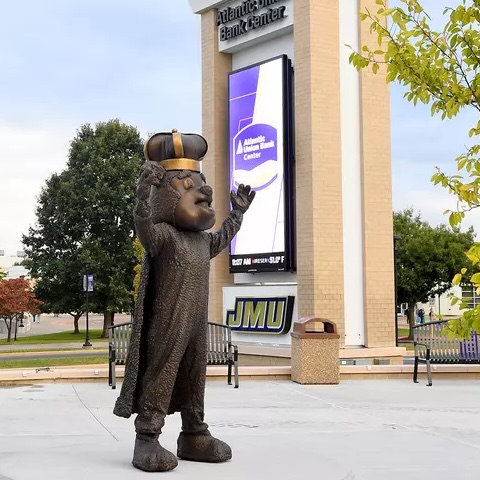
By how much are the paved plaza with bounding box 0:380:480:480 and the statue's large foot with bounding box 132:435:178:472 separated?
2.6 inches

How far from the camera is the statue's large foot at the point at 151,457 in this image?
19.7 feet

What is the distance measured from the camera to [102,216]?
4391 centimetres

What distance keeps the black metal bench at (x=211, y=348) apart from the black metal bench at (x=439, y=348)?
2945mm

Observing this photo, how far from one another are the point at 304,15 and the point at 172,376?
1334cm

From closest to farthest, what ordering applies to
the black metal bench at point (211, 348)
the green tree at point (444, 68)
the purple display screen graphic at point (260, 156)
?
the green tree at point (444, 68), the black metal bench at point (211, 348), the purple display screen graphic at point (260, 156)

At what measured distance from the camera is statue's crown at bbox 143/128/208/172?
264 inches

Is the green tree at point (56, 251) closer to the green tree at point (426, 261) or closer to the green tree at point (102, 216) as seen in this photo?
the green tree at point (102, 216)

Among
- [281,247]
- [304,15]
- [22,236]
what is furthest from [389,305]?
[22,236]

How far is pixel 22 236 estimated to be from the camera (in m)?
45.3

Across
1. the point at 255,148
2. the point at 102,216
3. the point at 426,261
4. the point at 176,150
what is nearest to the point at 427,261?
the point at 426,261

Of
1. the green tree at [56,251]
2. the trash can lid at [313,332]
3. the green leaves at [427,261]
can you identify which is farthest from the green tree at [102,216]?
the trash can lid at [313,332]

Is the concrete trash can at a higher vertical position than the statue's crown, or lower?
lower

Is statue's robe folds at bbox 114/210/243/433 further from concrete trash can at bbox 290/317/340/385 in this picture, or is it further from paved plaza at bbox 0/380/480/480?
concrete trash can at bbox 290/317/340/385

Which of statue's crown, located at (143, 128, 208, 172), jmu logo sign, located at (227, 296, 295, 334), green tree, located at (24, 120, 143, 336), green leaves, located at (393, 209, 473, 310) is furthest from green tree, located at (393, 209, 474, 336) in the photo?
statue's crown, located at (143, 128, 208, 172)
